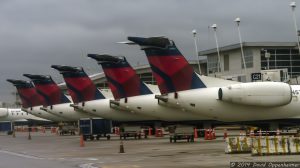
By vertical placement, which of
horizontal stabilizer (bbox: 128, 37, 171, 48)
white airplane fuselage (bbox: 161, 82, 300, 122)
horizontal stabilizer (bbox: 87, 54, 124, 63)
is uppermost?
horizontal stabilizer (bbox: 87, 54, 124, 63)

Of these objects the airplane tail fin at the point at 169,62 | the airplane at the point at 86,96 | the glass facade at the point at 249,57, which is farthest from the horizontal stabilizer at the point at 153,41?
the glass facade at the point at 249,57

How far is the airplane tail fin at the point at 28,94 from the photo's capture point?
7056 cm

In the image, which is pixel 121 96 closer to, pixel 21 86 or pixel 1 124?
pixel 21 86

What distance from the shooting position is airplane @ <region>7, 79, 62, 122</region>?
229ft

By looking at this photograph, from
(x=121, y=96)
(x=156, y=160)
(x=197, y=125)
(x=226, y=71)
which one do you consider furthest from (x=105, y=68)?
(x=226, y=71)

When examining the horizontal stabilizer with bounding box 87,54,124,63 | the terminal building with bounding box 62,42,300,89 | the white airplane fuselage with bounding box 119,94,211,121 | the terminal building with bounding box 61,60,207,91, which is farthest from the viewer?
the terminal building with bounding box 61,60,207,91

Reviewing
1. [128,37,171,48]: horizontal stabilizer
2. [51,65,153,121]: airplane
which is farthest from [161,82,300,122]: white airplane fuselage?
[51,65,153,121]: airplane

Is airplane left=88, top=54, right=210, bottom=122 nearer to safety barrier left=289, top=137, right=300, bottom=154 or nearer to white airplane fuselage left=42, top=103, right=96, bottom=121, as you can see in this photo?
white airplane fuselage left=42, top=103, right=96, bottom=121

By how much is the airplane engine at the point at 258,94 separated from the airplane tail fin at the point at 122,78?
48.5 ft

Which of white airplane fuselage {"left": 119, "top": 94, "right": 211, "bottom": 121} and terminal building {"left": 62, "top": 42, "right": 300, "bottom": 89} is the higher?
terminal building {"left": 62, "top": 42, "right": 300, "bottom": 89}

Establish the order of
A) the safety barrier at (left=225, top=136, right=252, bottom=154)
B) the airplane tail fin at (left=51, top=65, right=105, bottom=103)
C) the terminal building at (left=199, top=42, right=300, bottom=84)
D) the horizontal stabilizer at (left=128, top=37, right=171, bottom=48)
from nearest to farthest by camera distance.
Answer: the safety barrier at (left=225, top=136, right=252, bottom=154) < the horizontal stabilizer at (left=128, top=37, right=171, bottom=48) < the airplane tail fin at (left=51, top=65, right=105, bottom=103) < the terminal building at (left=199, top=42, right=300, bottom=84)

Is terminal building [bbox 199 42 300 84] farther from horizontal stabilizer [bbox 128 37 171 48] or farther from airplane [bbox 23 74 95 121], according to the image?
horizontal stabilizer [bbox 128 37 171 48]

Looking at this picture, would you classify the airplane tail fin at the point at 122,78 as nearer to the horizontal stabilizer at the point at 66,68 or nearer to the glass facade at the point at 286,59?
the horizontal stabilizer at the point at 66,68

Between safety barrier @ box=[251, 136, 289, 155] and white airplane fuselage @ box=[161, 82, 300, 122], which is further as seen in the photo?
white airplane fuselage @ box=[161, 82, 300, 122]
